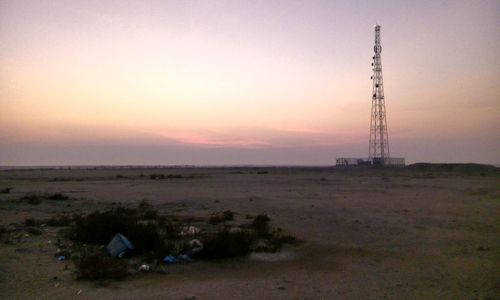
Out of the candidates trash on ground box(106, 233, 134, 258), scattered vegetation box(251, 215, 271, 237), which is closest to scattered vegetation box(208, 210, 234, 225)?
scattered vegetation box(251, 215, 271, 237)

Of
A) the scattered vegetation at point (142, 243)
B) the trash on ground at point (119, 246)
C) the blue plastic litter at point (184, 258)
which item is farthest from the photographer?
the trash on ground at point (119, 246)

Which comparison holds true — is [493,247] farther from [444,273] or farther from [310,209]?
[310,209]

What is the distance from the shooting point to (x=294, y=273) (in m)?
9.92

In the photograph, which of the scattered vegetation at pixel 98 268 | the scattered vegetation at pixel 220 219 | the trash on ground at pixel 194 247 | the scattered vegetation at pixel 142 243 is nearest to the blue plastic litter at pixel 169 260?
the scattered vegetation at pixel 142 243

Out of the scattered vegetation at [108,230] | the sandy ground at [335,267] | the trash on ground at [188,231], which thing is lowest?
the sandy ground at [335,267]

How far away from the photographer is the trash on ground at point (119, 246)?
11.3m

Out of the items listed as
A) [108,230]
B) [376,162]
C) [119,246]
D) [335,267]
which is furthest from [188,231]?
[376,162]

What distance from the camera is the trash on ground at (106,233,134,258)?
1130cm

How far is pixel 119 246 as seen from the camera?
11453 mm

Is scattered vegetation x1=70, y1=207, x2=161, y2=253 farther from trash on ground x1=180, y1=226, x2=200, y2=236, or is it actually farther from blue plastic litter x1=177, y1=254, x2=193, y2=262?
trash on ground x1=180, y1=226, x2=200, y2=236

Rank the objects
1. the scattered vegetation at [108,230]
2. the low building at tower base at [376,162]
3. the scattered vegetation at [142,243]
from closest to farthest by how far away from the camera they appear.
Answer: the scattered vegetation at [142,243] → the scattered vegetation at [108,230] → the low building at tower base at [376,162]

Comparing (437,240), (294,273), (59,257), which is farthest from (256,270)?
(437,240)

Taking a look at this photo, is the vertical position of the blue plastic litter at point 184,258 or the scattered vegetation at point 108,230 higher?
the scattered vegetation at point 108,230

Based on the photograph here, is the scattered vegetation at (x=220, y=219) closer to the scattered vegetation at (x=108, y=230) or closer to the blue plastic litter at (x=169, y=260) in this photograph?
the scattered vegetation at (x=108, y=230)
